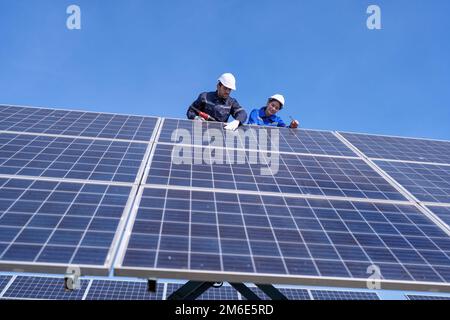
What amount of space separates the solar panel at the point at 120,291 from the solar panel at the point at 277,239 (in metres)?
7.45

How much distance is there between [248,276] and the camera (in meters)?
4.48

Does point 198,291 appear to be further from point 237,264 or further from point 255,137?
point 255,137

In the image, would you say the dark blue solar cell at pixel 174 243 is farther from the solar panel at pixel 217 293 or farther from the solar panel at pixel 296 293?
the solar panel at pixel 296 293

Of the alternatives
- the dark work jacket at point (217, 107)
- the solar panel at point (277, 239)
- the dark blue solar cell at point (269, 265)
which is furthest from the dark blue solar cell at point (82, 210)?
the dark work jacket at point (217, 107)

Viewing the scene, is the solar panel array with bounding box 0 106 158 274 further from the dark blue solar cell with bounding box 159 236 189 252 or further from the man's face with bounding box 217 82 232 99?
the man's face with bounding box 217 82 232 99

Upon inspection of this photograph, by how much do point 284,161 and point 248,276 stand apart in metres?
4.15

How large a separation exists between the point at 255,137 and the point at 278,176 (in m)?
2.34

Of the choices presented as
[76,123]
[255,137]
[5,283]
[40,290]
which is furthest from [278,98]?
[5,283]

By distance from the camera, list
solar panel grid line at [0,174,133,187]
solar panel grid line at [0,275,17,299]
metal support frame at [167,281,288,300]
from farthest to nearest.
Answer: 1. solar panel grid line at [0,275,17,299]
2. solar panel grid line at [0,174,133,187]
3. metal support frame at [167,281,288,300]

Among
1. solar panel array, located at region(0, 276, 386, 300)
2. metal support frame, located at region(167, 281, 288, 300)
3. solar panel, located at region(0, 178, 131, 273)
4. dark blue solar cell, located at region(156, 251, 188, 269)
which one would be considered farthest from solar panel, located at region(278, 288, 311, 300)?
dark blue solar cell, located at region(156, 251, 188, 269)

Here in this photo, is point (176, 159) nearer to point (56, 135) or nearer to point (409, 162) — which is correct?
point (56, 135)

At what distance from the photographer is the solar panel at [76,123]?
9016mm

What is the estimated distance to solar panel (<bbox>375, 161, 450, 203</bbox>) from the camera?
24.4ft

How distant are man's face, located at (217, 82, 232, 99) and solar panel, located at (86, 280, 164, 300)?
20.4 ft
